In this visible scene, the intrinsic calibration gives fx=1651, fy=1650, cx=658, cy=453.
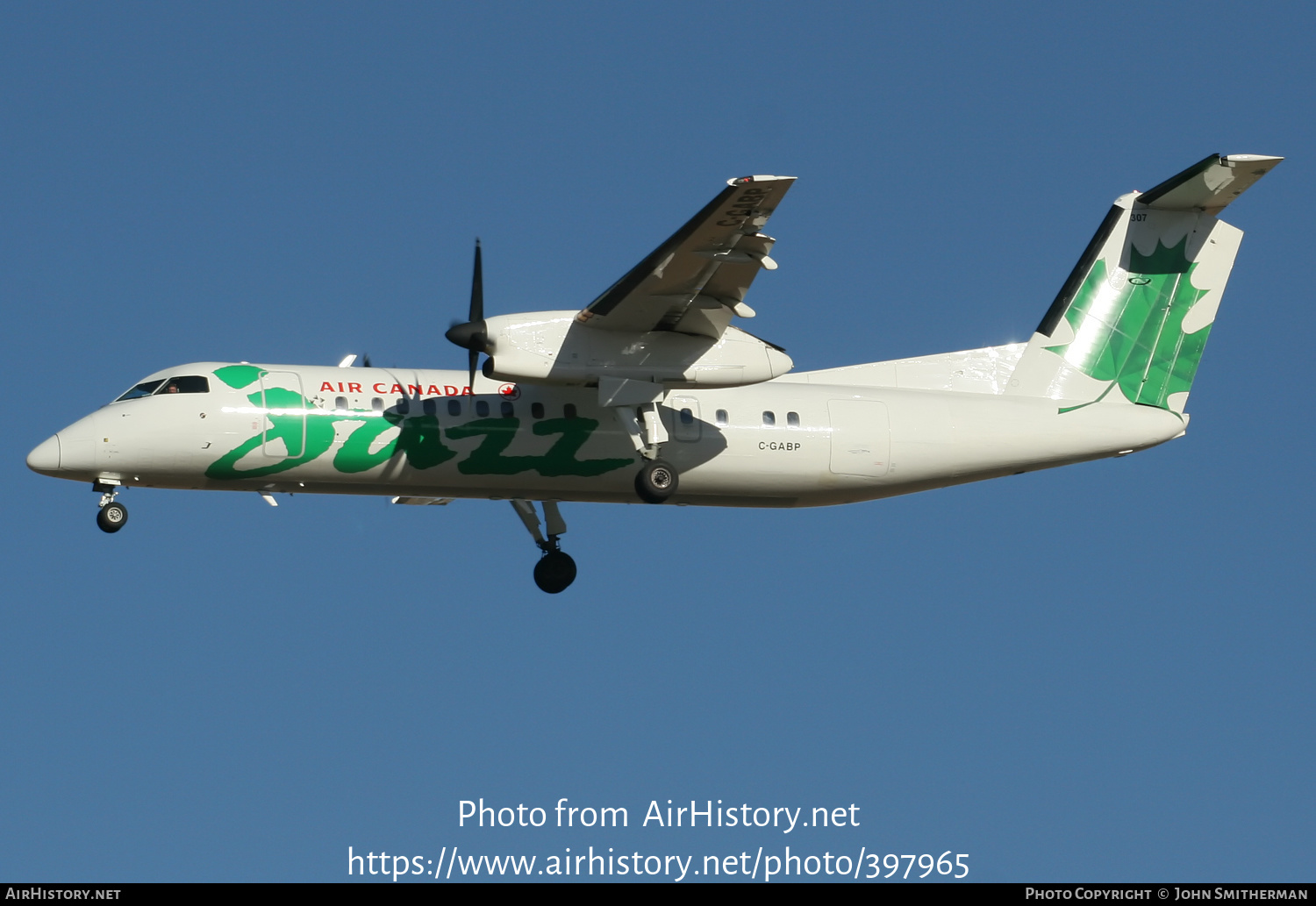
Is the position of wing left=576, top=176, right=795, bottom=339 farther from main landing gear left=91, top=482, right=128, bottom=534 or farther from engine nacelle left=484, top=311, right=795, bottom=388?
main landing gear left=91, top=482, right=128, bottom=534

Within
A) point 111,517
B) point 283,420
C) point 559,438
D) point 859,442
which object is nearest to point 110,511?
point 111,517

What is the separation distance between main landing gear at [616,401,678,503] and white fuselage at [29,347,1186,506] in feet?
0.70

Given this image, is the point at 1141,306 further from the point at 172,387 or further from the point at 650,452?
the point at 172,387

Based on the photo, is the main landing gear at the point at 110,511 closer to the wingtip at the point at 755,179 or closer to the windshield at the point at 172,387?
the windshield at the point at 172,387

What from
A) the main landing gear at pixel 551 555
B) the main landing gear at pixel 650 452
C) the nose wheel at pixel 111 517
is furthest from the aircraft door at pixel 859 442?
the nose wheel at pixel 111 517

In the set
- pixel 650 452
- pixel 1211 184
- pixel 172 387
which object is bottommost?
pixel 650 452

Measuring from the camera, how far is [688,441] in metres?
17.8

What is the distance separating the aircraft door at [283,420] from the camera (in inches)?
667

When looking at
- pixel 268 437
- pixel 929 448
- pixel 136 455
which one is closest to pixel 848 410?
pixel 929 448

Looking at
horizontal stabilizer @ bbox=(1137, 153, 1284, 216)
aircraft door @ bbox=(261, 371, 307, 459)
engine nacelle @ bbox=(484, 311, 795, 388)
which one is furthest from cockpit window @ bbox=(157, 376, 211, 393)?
horizontal stabilizer @ bbox=(1137, 153, 1284, 216)

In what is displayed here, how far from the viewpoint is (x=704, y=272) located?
16.5m

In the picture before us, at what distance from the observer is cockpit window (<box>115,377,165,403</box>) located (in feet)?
56.0

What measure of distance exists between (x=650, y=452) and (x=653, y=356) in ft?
3.31

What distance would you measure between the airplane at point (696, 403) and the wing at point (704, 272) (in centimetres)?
3
